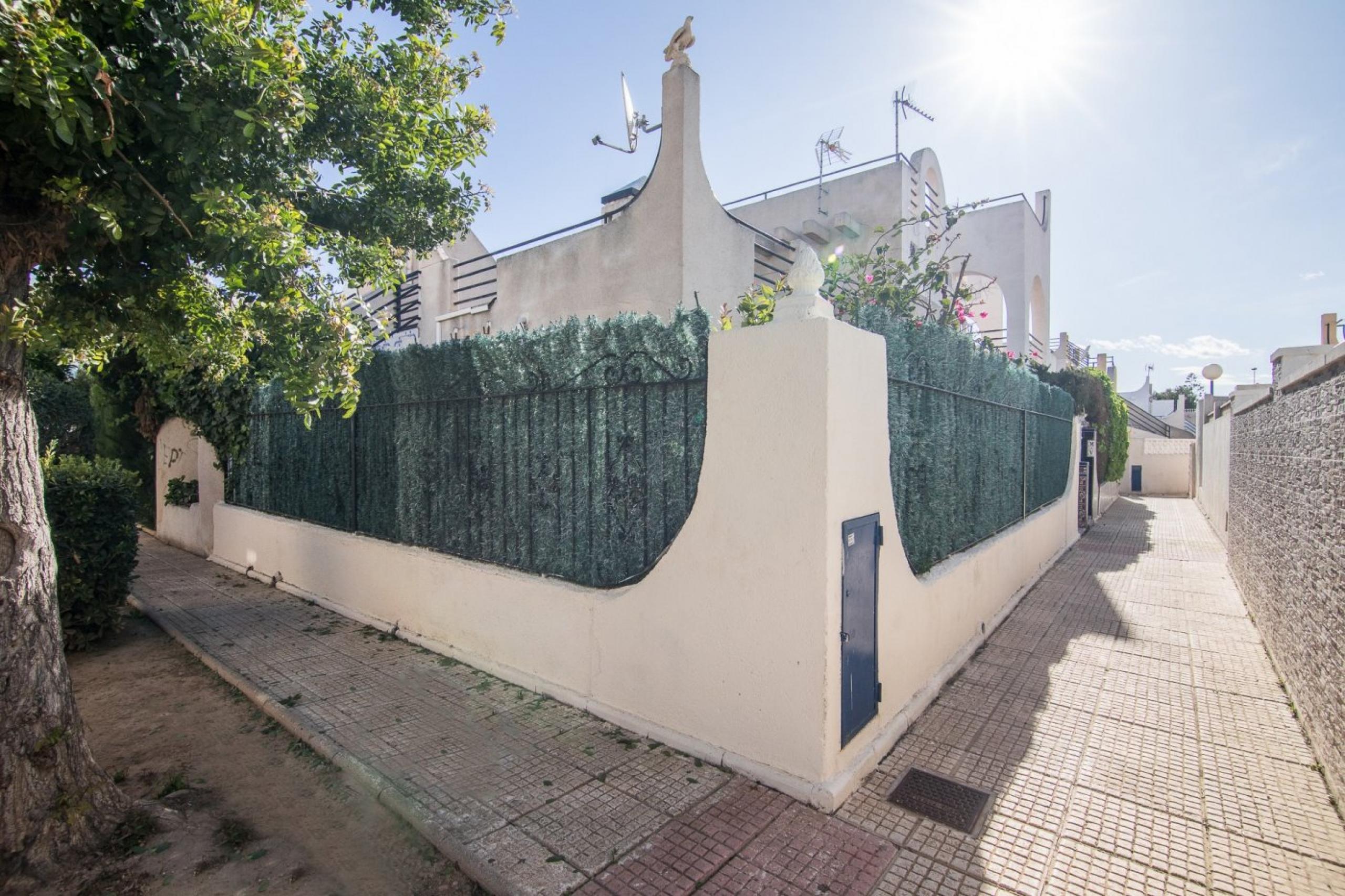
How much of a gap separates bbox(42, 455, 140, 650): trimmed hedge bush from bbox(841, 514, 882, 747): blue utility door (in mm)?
6746

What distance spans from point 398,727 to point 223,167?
350cm

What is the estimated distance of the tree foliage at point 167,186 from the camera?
8.57ft

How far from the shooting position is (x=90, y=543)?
19.8ft

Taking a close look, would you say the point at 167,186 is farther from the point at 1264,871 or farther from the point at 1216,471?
the point at 1216,471

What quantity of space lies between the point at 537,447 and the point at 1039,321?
17955 mm

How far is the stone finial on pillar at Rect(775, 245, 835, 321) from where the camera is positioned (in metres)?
3.52

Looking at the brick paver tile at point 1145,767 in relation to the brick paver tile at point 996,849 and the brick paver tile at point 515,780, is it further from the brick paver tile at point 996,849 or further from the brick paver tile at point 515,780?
the brick paver tile at point 515,780

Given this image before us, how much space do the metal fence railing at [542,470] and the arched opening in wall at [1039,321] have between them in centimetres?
1585

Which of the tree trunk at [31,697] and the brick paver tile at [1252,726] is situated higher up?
the tree trunk at [31,697]

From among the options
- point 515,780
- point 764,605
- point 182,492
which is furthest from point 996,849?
point 182,492

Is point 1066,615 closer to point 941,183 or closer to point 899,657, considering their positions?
point 899,657

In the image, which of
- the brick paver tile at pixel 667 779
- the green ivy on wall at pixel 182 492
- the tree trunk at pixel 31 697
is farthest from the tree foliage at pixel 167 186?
the green ivy on wall at pixel 182 492

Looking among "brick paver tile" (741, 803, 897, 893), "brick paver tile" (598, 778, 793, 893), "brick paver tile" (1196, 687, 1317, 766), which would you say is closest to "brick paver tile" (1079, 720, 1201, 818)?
"brick paver tile" (1196, 687, 1317, 766)

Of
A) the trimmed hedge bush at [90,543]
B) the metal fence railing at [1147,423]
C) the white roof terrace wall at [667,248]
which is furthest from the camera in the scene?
the metal fence railing at [1147,423]
